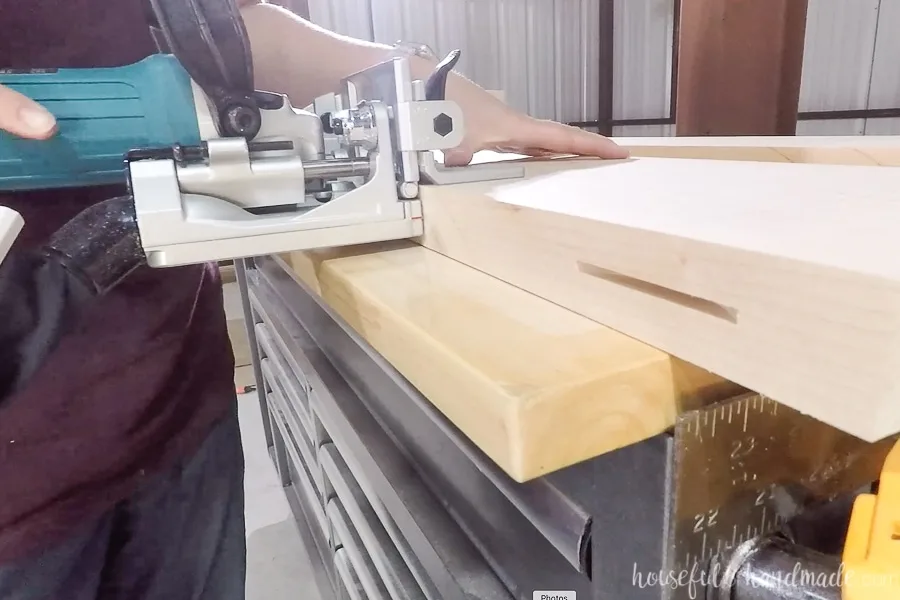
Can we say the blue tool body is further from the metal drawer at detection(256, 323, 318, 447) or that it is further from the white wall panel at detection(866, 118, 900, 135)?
the white wall panel at detection(866, 118, 900, 135)

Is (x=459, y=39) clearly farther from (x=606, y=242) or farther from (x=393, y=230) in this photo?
(x=606, y=242)

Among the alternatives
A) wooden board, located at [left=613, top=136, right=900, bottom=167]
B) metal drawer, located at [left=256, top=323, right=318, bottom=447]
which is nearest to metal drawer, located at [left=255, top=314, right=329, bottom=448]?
metal drawer, located at [left=256, top=323, right=318, bottom=447]

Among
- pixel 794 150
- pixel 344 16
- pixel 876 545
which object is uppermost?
pixel 344 16

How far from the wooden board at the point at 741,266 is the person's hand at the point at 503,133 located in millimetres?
220

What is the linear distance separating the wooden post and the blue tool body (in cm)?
134

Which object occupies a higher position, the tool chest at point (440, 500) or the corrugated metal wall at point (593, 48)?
the corrugated metal wall at point (593, 48)

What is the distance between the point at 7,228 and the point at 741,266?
444mm

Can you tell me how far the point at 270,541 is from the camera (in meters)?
1.78

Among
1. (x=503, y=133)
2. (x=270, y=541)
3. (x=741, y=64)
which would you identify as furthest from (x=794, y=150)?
(x=270, y=541)

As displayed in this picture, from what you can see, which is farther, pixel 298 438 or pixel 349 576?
pixel 298 438

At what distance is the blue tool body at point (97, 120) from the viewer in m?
0.55

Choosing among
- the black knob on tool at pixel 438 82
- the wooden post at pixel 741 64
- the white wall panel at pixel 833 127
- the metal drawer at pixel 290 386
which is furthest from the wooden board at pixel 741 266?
the white wall panel at pixel 833 127

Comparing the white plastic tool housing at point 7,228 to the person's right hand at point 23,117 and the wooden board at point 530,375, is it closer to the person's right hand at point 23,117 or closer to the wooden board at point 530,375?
the person's right hand at point 23,117

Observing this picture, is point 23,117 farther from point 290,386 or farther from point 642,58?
point 642,58
